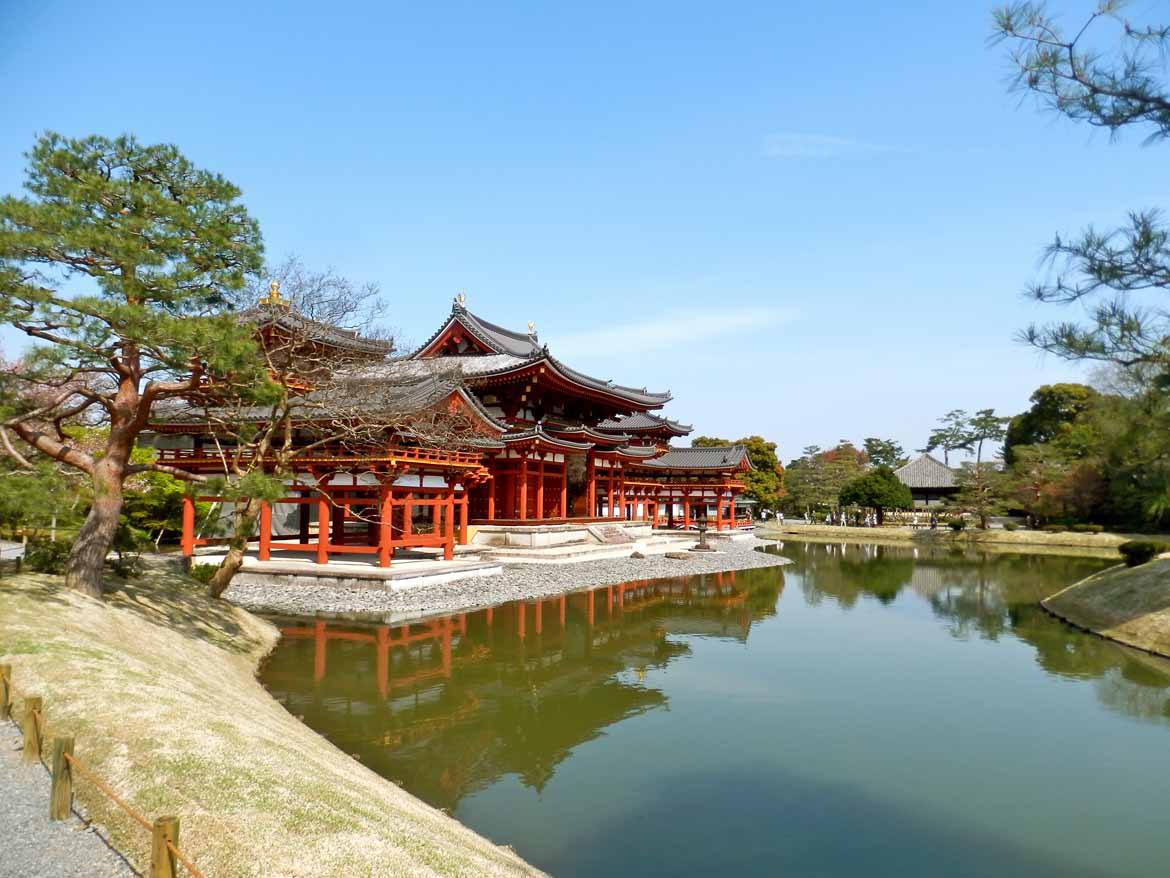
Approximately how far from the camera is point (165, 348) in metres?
10.6

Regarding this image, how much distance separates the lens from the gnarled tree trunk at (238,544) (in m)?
12.7

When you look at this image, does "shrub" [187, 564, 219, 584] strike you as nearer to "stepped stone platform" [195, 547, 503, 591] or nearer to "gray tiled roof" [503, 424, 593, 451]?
"stepped stone platform" [195, 547, 503, 591]

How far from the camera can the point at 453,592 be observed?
18.7 meters

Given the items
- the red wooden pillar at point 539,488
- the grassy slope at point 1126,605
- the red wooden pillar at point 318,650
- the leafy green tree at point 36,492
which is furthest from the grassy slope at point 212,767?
the red wooden pillar at point 539,488

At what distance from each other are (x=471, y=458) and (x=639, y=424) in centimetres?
2181

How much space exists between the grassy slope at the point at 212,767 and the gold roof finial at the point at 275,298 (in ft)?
22.2

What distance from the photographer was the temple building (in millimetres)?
18500

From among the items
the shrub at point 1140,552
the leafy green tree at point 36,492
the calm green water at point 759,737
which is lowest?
the calm green water at point 759,737

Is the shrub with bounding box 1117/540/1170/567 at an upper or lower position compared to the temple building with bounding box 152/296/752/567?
lower

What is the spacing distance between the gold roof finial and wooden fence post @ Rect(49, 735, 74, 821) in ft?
35.1

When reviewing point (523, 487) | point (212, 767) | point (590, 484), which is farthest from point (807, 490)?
point (212, 767)

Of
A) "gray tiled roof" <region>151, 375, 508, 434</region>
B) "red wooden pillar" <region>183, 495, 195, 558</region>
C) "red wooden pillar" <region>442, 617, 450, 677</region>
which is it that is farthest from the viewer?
"red wooden pillar" <region>183, 495, 195, 558</region>

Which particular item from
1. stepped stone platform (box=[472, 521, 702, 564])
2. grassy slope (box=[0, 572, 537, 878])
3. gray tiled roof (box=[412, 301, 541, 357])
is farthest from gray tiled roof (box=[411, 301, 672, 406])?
grassy slope (box=[0, 572, 537, 878])

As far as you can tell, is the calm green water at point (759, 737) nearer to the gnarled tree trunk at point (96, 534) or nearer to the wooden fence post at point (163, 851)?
the gnarled tree trunk at point (96, 534)
